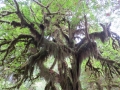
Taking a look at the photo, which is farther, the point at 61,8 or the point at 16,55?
the point at 16,55

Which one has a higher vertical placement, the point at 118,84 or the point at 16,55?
the point at 16,55

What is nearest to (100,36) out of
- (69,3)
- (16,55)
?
(69,3)

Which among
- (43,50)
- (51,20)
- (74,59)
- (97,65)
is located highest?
(51,20)

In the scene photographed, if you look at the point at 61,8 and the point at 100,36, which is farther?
the point at 100,36

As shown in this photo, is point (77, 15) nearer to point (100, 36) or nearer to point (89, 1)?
point (89, 1)

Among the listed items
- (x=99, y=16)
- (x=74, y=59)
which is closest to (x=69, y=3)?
(x=99, y=16)

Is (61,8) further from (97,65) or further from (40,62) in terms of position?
(97,65)

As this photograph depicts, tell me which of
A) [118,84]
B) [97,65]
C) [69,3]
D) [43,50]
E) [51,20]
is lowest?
[118,84]

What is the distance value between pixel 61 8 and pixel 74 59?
1448 mm

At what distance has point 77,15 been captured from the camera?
176 inches

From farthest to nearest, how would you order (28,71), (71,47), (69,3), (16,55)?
(16,55), (71,47), (28,71), (69,3)

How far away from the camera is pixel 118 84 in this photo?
7.27 meters

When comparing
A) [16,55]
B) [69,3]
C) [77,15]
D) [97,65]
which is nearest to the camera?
[69,3]

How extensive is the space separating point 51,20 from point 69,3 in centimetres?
68
